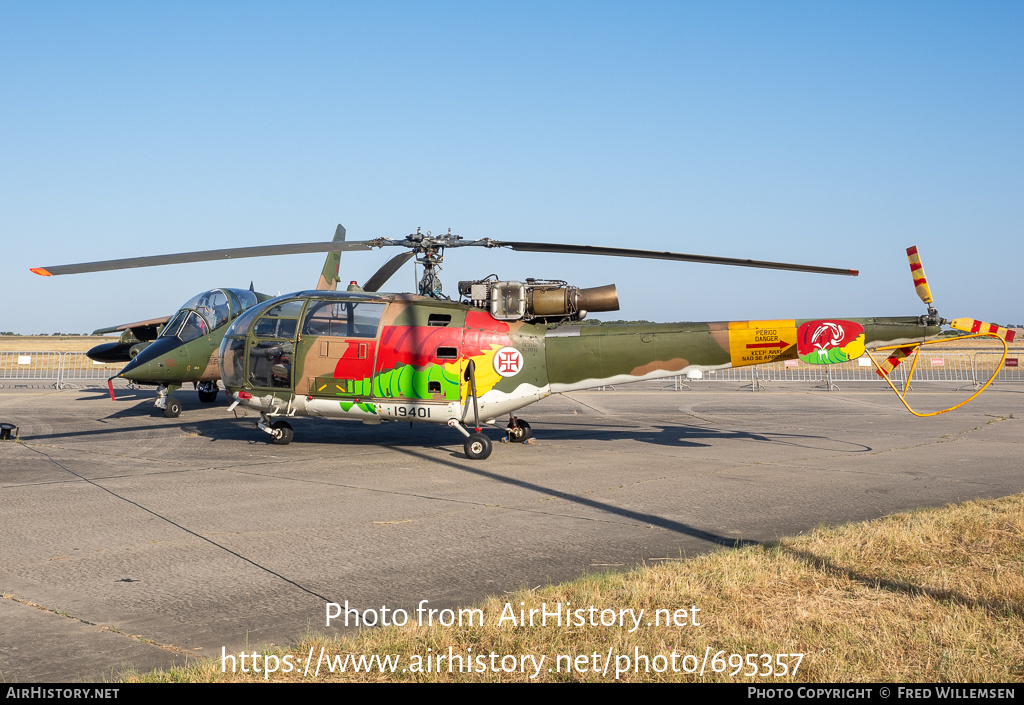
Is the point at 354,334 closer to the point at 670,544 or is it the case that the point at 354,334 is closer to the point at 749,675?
the point at 670,544

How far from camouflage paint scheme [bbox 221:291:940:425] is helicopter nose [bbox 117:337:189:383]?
609 centimetres

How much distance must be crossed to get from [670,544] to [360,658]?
12.5 ft

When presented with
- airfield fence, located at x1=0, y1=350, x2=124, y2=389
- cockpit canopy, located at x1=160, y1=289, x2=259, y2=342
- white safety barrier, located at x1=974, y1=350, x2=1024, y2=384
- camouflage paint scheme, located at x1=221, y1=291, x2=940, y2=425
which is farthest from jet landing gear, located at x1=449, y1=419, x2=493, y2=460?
white safety barrier, located at x1=974, y1=350, x2=1024, y2=384

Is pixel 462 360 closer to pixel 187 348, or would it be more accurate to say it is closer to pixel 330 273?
pixel 187 348

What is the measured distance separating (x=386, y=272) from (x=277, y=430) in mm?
3754

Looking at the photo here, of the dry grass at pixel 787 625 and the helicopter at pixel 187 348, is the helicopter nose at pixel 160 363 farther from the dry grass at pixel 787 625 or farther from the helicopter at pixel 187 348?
the dry grass at pixel 787 625

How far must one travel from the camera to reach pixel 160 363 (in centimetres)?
1820

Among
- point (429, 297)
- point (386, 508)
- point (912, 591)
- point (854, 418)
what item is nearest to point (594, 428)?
point (429, 297)

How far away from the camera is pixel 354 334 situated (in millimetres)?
13625

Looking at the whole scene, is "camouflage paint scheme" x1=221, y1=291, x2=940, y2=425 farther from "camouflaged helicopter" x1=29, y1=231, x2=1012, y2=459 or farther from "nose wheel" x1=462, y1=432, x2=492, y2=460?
"nose wheel" x1=462, y1=432, x2=492, y2=460

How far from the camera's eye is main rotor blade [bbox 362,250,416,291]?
14595 millimetres

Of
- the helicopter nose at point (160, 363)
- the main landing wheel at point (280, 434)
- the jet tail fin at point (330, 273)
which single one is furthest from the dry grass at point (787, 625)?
the jet tail fin at point (330, 273)

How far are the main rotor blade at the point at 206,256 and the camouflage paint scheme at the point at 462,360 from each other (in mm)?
1093

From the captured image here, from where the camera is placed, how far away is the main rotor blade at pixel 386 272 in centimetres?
1459
